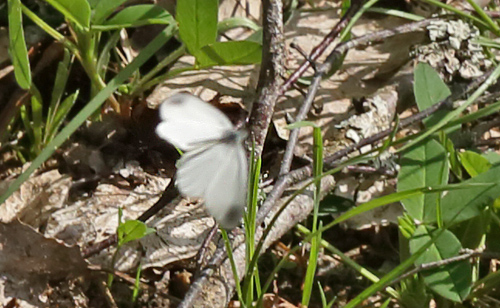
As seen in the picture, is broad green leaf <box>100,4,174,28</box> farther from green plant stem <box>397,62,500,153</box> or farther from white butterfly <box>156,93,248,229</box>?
green plant stem <box>397,62,500,153</box>

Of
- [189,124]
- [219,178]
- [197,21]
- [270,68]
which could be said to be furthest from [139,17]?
[219,178]

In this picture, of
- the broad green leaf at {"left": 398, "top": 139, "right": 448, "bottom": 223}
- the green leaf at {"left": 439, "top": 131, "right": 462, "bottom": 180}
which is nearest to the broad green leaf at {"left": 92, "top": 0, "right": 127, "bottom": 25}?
the broad green leaf at {"left": 398, "top": 139, "right": 448, "bottom": 223}

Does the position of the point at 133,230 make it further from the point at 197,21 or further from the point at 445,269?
the point at 445,269

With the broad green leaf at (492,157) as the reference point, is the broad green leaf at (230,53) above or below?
above

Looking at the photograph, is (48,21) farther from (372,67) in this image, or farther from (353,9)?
(372,67)

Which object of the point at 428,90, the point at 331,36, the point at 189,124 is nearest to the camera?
the point at 189,124

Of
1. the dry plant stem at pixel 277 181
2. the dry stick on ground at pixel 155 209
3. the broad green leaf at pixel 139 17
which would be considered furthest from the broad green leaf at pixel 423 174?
the broad green leaf at pixel 139 17

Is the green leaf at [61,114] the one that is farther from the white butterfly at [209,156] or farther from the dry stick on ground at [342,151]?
the dry stick on ground at [342,151]
